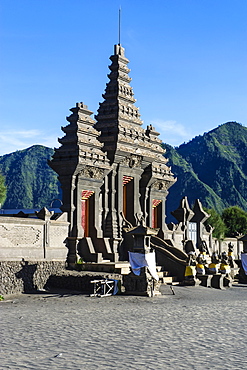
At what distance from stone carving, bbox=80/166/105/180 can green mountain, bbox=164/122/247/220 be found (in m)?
114

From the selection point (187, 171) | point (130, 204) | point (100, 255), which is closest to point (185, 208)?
point (130, 204)

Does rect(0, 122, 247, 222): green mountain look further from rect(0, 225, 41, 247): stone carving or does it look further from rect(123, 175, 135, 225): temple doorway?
rect(0, 225, 41, 247): stone carving

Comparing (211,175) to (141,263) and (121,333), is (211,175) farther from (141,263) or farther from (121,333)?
(121,333)

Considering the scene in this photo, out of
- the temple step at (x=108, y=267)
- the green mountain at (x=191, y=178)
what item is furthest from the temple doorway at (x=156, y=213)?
the green mountain at (x=191, y=178)

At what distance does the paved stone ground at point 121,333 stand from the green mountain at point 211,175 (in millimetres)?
123670

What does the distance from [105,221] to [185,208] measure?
9892 millimetres

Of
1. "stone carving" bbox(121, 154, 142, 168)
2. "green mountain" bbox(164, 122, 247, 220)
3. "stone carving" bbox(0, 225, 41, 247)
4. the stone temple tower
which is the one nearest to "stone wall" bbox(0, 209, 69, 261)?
"stone carving" bbox(0, 225, 41, 247)

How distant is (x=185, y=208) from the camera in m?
39.7

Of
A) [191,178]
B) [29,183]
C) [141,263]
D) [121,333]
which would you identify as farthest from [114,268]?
[29,183]

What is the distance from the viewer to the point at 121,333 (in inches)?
576

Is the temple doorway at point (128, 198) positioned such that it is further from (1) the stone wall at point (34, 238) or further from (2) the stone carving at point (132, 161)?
(1) the stone wall at point (34, 238)

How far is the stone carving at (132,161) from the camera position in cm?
3350

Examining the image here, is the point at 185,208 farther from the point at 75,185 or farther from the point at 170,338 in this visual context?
the point at 170,338

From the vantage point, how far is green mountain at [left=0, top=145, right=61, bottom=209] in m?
170
